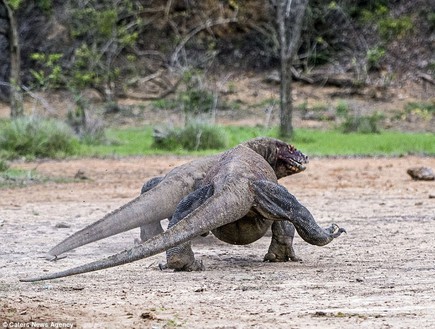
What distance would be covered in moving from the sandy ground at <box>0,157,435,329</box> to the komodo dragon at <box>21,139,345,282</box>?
0.16 m

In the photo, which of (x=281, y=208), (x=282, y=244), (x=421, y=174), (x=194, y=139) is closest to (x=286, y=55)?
(x=194, y=139)

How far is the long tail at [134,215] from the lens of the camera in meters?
6.61

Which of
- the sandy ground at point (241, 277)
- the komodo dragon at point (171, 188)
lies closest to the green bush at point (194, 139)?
the sandy ground at point (241, 277)

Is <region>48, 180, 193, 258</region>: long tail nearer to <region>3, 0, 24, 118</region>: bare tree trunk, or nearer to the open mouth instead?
the open mouth

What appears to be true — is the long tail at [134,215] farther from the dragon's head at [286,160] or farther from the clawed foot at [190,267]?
the dragon's head at [286,160]

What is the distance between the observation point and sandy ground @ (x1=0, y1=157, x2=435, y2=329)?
466 centimetres

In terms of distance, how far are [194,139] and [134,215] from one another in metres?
10.2

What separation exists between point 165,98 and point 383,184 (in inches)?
515

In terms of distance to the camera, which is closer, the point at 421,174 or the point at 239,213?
the point at 239,213

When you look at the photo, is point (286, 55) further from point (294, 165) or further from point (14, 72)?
point (294, 165)

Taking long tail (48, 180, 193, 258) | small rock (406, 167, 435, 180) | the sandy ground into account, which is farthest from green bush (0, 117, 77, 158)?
long tail (48, 180, 193, 258)

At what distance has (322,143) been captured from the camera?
1767 cm

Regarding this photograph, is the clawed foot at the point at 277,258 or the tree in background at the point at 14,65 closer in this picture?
the clawed foot at the point at 277,258

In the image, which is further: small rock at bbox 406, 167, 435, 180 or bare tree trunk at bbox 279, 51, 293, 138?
bare tree trunk at bbox 279, 51, 293, 138
